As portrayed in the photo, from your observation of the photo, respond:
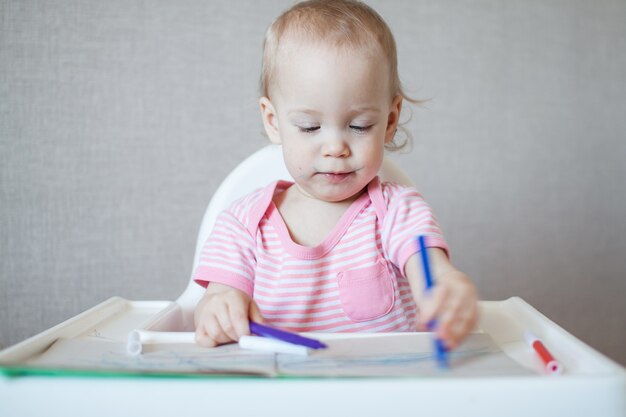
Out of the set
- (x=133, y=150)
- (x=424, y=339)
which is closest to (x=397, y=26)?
(x=133, y=150)

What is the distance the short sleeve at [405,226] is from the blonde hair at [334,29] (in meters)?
0.13

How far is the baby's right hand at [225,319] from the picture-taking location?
546 millimetres

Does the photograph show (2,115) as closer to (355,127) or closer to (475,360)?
(355,127)

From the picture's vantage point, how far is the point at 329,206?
787mm

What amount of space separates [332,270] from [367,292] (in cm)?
5

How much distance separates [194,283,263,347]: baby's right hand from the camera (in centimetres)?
55

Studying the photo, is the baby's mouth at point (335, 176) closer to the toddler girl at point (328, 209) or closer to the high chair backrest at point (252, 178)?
the toddler girl at point (328, 209)

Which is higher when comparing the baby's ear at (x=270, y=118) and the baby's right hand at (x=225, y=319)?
the baby's ear at (x=270, y=118)

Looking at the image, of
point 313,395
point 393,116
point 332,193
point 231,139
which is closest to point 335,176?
point 332,193

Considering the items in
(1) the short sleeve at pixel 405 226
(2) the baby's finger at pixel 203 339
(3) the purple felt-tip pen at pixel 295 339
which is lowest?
(2) the baby's finger at pixel 203 339

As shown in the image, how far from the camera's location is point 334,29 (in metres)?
0.68

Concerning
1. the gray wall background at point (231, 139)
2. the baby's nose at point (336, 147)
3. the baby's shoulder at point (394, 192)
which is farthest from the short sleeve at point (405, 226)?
the gray wall background at point (231, 139)

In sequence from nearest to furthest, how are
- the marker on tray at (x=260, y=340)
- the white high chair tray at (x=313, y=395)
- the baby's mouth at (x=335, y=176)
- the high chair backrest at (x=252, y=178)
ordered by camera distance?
the white high chair tray at (x=313, y=395), the marker on tray at (x=260, y=340), the baby's mouth at (x=335, y=176), the high chair backrest at (x=252, y=178)

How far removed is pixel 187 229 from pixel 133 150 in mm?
221
